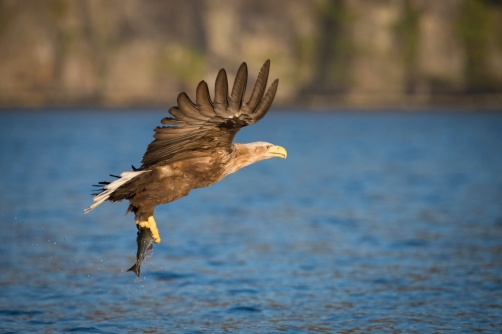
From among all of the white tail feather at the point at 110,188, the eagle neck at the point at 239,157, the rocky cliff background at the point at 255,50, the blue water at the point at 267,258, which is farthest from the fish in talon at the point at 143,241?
the rocky cliff background at the point at 255,50

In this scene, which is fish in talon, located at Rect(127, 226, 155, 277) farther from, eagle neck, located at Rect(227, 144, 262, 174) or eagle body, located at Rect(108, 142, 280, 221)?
eagle neck, located at Rect(227, 144, 262, 174)

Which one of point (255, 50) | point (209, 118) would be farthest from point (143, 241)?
point (255, 50)

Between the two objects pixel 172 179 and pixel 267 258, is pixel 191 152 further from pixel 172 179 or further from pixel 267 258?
pixel 267 258

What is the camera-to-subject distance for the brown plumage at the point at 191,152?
7461 millimetres

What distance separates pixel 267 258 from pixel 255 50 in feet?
268

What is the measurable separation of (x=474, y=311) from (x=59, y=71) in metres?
84.5

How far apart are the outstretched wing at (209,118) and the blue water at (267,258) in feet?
6.75

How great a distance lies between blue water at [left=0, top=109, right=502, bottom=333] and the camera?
930 centimetres

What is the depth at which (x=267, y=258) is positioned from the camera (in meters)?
12.6

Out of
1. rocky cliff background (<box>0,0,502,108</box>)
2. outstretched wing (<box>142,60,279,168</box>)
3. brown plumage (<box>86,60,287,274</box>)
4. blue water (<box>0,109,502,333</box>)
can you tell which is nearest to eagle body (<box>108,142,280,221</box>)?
brown plumage (<box>86,60,287,274</box>)

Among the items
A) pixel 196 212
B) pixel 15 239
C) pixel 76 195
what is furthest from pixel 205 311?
pixel 76 195

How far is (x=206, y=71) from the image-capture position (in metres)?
92.7

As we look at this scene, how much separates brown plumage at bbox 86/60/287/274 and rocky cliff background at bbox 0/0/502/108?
80638mm

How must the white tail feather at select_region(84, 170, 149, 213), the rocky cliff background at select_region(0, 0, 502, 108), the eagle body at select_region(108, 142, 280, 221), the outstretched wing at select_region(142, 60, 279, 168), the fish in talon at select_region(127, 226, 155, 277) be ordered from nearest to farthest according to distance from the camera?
the outstretched wing at select_region(142, 60, 279, 168)
the white tail feather at select_region(84, 170, 149, 213)
the eagle body at select_region(108, 142, 280, 221)
the fish in talon at select_region(127, 226, 155, 277)
the rocky cliff background at select_region(0, 0, 502, 108)
